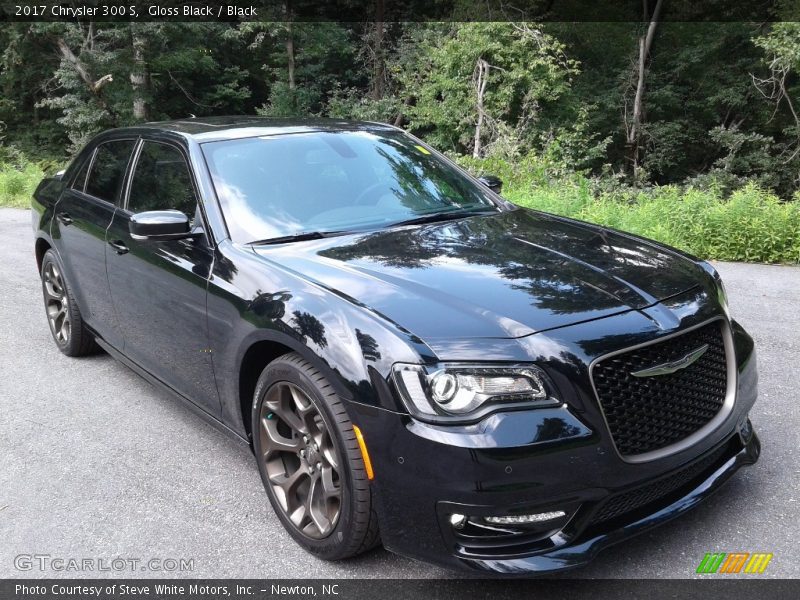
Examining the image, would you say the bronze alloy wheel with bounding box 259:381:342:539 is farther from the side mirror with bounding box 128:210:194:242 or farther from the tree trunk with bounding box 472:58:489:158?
the tree trunk with bounding box 472:58:489:158

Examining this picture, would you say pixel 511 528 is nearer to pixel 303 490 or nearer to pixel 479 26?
pixel 303 490

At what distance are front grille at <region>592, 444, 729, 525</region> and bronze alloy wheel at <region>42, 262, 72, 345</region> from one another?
13.7 feet

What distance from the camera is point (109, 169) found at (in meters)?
4.77

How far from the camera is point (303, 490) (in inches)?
118

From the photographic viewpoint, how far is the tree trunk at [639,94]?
25.3 meters

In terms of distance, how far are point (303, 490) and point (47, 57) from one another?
110 feet

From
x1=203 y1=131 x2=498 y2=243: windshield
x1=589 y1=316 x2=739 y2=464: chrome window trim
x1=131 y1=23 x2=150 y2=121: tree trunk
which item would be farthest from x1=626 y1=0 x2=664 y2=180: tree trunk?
x1=589 y1=316 x2=739 y2=464: chrome window trim

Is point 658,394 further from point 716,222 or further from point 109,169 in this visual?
point 716,222

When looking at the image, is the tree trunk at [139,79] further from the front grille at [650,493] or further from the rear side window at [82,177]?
the front grille at [650,493]

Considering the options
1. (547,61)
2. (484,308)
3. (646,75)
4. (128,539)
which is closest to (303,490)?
(128,539)

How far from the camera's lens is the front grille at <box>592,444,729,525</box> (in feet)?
A: 8.28

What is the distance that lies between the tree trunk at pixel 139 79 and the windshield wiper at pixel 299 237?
27971mm

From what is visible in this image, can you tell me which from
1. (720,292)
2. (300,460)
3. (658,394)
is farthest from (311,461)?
(720,292)

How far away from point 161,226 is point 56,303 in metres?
2.68
